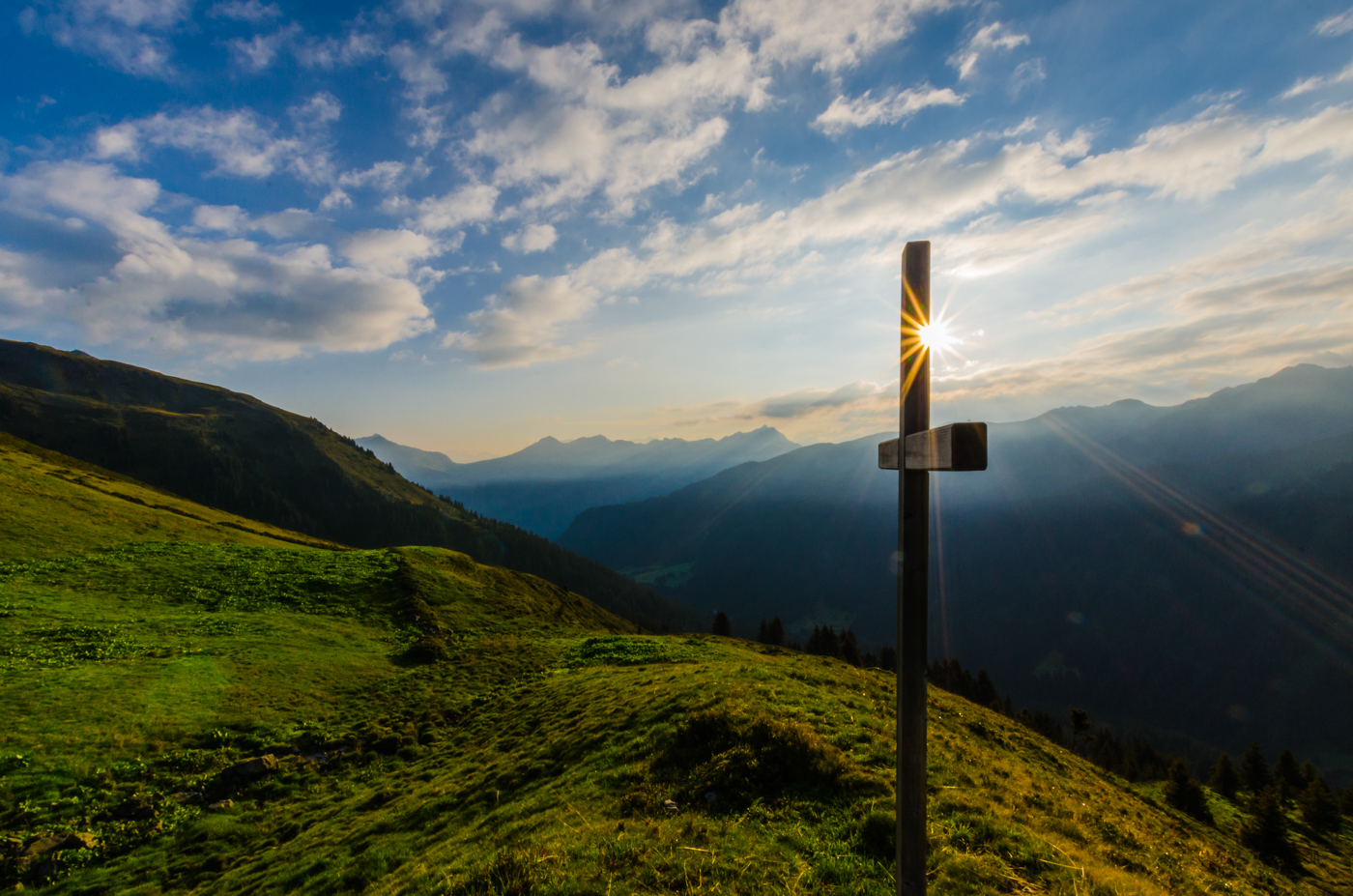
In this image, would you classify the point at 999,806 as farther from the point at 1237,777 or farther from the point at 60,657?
the point at 1237,777

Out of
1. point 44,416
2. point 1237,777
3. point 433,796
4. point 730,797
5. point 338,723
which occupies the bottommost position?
point 1237,777

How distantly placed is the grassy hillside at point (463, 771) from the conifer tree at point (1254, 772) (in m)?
77.6

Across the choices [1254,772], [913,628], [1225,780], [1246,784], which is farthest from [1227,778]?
[913,628]

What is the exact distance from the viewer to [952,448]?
4.48 meters

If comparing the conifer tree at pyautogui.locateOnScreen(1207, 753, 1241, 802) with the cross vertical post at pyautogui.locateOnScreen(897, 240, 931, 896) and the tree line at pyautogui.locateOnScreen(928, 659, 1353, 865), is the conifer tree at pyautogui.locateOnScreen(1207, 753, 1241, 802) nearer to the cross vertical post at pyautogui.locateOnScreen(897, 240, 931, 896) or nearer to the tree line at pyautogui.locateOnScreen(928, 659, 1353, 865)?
the tree line at pyautogui.locateOnScreen(928, 659, 1353, 865)

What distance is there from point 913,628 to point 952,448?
2.32 meters

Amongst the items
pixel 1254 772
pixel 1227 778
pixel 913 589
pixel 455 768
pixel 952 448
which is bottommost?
pixel 1227 778

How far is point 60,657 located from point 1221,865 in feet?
146

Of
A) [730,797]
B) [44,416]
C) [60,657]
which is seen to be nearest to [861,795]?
[730,797]

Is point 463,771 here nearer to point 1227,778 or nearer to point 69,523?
point 69,523

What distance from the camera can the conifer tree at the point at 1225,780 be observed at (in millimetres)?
71188

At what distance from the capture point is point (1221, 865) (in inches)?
435

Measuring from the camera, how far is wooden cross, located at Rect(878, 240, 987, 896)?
17.7 feet

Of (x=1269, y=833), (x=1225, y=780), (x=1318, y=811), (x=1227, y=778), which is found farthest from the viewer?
(x=1225, y=780)
